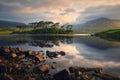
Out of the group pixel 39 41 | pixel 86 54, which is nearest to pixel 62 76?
pixel 86 54

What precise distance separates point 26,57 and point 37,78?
2458 centimetres

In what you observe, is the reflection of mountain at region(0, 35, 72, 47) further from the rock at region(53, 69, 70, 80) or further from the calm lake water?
the rock at region(53, 69, 70, 80)

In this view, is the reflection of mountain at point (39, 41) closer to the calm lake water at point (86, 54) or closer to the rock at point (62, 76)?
the calm lake water at point (86, 54)

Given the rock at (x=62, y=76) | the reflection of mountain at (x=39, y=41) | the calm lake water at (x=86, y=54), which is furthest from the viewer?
the reflection of mountain at (x=39, y=41)

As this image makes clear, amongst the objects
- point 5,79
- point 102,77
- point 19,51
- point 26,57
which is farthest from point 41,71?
point 19,51

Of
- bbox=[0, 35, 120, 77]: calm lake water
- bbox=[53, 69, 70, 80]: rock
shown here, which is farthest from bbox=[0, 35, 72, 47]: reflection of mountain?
bbox=[53, 69, 70, 80]: rock

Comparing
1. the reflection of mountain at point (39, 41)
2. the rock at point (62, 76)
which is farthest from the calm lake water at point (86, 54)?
the rock at point (62, 76)

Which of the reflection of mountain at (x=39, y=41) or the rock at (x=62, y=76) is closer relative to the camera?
the rock at (x=62, y=76)

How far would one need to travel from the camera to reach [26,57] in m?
59.8

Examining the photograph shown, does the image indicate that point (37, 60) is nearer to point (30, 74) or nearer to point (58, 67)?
point (58, 67)

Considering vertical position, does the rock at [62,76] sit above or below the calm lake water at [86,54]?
above

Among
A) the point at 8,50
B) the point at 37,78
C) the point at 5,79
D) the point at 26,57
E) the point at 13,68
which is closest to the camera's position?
the point at 5,79

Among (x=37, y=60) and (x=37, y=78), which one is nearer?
(x=37, y=78)

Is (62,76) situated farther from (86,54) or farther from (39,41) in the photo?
(39,41)
